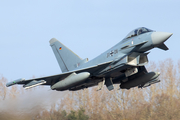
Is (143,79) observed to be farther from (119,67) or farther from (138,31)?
(138,31)

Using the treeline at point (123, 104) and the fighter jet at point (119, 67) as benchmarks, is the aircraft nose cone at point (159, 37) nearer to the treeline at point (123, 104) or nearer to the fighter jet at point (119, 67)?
the fighter jet at point (119, 67)

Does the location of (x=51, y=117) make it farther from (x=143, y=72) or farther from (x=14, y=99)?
(x=143, y=72)

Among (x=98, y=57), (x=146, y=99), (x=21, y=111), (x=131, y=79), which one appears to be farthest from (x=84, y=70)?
(x=146, y=99)

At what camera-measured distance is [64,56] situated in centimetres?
1995

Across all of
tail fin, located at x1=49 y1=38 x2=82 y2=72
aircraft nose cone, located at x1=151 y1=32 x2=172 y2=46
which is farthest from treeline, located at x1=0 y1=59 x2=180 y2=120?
aircraft nose cone, located at x1=151 y1=32 x2=172 y2=46

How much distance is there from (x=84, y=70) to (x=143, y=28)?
4394mm

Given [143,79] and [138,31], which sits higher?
[138,31]

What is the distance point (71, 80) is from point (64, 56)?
4.37m

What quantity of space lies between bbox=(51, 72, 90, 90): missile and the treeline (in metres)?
5.83

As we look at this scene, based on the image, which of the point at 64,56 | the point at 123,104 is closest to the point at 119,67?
the point at 64,56

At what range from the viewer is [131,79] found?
1827 centimetres

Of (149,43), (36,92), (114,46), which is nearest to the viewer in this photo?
(149,43)

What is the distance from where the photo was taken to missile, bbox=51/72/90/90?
1540 centimetres

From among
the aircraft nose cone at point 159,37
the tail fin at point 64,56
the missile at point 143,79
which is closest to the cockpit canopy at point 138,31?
the aircraft nose cone at point 159,37
